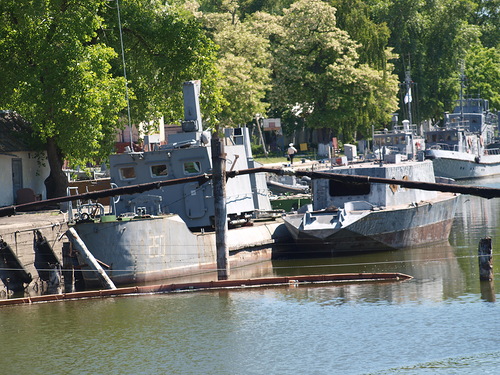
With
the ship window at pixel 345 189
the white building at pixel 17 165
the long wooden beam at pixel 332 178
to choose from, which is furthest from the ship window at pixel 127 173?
the ship window at pixel 345 189

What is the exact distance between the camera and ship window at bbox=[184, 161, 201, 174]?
32.7 meters

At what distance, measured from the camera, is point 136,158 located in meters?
33.0

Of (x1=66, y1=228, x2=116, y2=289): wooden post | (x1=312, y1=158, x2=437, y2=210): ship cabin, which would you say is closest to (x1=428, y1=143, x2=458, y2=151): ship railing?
(x1=312, y1=158, x2=437, y2=210): ship cabin

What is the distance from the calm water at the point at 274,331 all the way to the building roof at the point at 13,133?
44.3ft

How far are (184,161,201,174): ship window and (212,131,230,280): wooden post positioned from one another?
19.4ft

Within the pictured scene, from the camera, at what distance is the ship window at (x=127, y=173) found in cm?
3325

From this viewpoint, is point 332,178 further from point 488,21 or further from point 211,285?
point 488,21

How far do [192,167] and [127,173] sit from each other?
8.24 ft

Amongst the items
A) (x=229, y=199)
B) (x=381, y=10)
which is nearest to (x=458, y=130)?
(x=381, y=10)

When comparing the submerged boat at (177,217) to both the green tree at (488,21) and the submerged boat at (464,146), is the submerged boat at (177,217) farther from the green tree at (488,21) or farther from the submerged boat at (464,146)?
the green tree at (488,21)

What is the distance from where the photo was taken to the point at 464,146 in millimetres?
76875

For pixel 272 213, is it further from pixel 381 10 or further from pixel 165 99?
pixel 381 10

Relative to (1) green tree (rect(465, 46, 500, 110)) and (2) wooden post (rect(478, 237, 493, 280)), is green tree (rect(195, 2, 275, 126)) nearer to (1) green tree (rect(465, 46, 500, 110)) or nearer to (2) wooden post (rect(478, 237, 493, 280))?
(1) green tree (rect(465, 46, 500, 110))

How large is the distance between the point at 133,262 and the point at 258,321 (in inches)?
260
